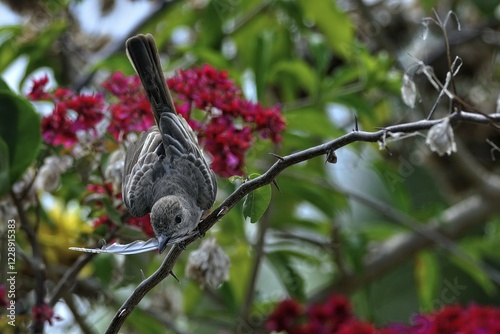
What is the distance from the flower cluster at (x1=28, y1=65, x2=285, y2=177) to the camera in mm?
1277

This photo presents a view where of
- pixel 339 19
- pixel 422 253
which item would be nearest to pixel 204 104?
pixel 339 19

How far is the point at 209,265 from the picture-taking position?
1226mm

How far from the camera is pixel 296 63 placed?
1920 millimetres

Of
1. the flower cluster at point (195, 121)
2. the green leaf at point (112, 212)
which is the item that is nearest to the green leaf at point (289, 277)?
the flower cluster at point (195, 121)

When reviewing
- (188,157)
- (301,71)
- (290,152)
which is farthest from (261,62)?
(188,157)

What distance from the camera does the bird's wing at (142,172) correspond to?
44.4 inches

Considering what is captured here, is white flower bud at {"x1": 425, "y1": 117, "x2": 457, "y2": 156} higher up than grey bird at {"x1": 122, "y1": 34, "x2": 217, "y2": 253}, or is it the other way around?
grey bird at {"x1": 122, "y1": 34, "x2": 217, "y2": 253}

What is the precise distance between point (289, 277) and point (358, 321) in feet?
0.81

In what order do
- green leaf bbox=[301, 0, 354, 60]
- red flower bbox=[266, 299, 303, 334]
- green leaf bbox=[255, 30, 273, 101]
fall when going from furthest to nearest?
green leaf bbox=[301, 0, 354, 60]
green leaf bbox=[255, 30, 273, 101]
red flower bbox=[266, 299, 303, 334]

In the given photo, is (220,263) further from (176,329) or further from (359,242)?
(359,242)

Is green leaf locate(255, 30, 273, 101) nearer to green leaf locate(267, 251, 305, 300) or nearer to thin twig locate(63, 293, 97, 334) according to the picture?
green leaf locate(267, 251, 305, 300)

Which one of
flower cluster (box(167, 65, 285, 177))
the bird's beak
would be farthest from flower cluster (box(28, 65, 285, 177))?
the bird's beak

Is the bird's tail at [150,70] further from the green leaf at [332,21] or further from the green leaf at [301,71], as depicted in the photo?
the green leaf at [332,21]

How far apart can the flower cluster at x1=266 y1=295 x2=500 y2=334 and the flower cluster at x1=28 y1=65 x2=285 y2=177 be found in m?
0.41
